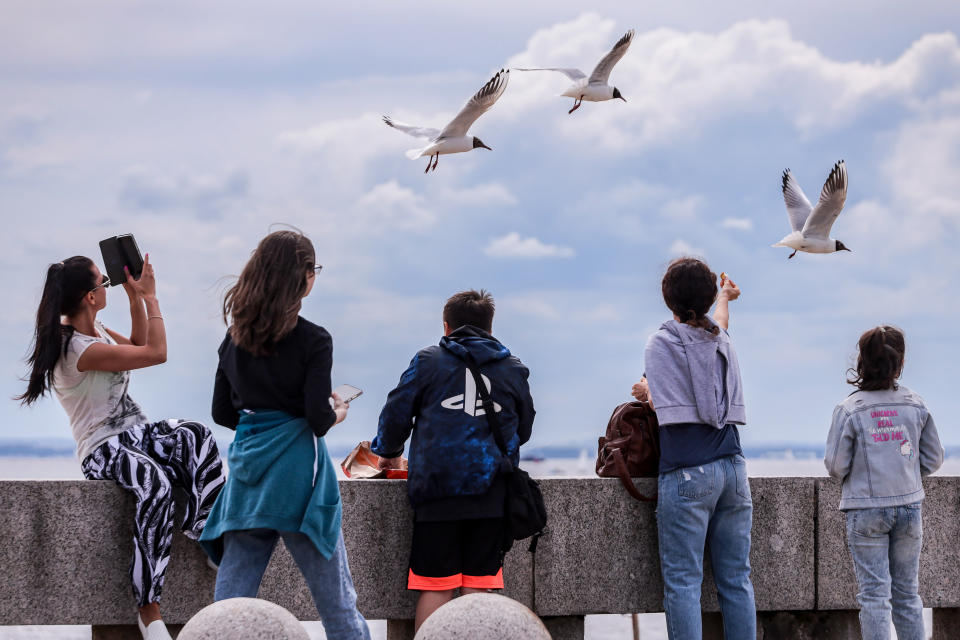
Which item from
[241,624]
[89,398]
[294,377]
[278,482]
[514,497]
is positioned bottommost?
[241,624]

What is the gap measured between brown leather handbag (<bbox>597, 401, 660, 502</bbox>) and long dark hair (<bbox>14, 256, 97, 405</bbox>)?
2997 mm

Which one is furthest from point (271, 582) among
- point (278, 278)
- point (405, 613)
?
point (278, 278)

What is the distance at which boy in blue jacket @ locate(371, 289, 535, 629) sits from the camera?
5.10 m

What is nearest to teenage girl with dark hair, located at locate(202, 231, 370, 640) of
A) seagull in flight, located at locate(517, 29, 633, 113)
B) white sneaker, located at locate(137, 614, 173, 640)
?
white sneaker, located at locate(137, 614, 173, 640)

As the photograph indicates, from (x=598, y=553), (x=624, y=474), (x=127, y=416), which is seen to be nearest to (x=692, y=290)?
(x=624, y=474)

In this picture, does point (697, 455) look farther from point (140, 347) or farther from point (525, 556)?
point (140, 347)

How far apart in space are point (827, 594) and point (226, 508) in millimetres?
3965

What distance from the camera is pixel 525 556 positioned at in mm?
6117

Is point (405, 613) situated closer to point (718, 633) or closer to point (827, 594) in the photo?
point (718, 633)

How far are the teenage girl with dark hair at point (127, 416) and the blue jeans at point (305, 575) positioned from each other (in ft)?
3.05

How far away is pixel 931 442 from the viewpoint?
19.4 feet

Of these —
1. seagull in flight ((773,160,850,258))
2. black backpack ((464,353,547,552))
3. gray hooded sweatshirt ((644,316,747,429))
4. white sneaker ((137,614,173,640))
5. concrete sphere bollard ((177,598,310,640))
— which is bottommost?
white sneaker ((137,614,173,640))

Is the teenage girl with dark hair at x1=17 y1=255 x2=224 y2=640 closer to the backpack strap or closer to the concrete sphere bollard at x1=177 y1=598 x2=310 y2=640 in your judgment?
the concrete sphere bollard at x1=177 y1=598 x2=310 y2=640

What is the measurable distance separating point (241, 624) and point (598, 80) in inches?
222
